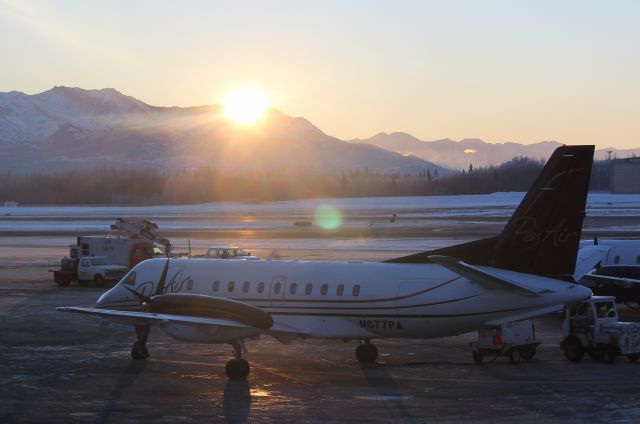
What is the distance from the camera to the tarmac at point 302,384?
19.8 m

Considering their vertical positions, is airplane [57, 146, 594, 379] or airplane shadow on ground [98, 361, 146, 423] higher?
airplane [57, 146, 594, 379]

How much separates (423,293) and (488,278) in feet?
6.06

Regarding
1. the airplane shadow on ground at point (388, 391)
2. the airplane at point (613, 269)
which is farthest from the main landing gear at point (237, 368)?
the airplane at point (613, 269)

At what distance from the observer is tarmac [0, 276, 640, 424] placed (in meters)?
19.8

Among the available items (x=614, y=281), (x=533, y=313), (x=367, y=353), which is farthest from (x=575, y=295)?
(x=614, y=281)

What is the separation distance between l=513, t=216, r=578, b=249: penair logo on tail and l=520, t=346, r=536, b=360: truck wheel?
3.89 m

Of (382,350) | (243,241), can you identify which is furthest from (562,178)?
(243,241)

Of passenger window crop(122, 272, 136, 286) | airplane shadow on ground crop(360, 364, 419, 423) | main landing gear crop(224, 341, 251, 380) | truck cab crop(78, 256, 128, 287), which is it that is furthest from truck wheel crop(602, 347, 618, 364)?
truck cab crop(78, 256, 128, 287)

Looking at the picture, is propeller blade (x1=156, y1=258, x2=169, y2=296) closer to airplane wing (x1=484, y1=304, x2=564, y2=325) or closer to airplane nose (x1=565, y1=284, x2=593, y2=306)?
airplane wing (x1=484, y1=304, x2=564, y2=325)

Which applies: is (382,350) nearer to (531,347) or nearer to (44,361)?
(531,347)

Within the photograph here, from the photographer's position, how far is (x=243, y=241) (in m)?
75.9

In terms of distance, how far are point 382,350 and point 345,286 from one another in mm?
4692

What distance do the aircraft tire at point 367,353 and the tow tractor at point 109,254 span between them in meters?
26.0

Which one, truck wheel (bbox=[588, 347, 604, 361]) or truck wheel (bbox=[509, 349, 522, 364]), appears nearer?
truck wheel (bbox=[509, 349, 522, 364])
